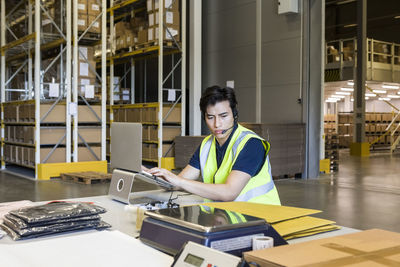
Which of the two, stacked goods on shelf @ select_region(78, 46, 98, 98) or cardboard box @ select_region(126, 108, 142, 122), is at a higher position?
stacked goods on shelf @ select_region(78, 46, 98, 98)

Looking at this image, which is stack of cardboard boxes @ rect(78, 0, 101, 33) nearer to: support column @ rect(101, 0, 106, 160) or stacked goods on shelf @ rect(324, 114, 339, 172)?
support column @ rect(101, 0, 106, 160)

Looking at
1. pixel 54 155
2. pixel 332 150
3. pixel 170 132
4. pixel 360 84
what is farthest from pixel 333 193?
pixel 360 84

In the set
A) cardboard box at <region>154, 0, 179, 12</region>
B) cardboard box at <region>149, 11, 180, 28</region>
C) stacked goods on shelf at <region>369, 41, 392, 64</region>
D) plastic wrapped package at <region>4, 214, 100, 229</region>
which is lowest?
plastic wrapped package at <region>4, 214, 100, 229</region>

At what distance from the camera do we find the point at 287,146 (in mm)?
9906

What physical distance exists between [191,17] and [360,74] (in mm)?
8374

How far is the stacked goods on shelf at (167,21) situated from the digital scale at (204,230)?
32.2 ft

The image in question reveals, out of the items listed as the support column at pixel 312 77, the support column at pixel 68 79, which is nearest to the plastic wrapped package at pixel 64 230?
the support column at pixel 68 79

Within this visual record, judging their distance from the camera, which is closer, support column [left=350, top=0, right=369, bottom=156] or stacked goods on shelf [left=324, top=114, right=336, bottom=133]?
support column [left=350, top=0, right=369, bottom=156]

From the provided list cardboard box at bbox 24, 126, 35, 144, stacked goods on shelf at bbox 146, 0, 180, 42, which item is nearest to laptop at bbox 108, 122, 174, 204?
cardboard box at bbox 24, 126, 35, 144

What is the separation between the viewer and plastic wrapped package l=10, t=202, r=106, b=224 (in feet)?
6.60

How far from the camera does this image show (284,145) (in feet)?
32.3

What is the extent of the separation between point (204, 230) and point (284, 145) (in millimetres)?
8549

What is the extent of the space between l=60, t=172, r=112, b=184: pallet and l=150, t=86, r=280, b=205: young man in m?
6.13

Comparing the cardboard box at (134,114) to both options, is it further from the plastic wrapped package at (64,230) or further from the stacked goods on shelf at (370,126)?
the stacked goods on shelf at (370,126)
